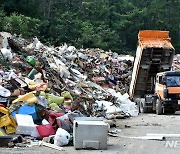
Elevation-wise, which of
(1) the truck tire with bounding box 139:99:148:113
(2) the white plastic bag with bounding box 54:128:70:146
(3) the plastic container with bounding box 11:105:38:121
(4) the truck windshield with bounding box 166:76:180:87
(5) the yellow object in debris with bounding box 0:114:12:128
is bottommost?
(1) the truck tire with bounding box 139:99:148:113

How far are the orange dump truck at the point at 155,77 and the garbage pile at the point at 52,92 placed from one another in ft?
4.41

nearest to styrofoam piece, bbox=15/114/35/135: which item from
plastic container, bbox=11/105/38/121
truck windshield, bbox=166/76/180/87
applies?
plastic container, bbox=11/105/38/121

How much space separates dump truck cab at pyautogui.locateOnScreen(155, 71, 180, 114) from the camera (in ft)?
68.8

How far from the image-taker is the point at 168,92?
2097 cm

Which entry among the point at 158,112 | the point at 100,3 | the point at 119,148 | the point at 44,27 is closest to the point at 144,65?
the point at 158,112

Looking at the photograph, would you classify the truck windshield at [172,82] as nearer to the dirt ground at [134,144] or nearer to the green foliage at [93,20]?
the dirt ground at [134,144]

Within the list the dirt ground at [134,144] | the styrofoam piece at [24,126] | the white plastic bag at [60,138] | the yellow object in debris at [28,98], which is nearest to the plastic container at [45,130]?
the styrofoam piece at [24,126]

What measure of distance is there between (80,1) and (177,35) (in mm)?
15291

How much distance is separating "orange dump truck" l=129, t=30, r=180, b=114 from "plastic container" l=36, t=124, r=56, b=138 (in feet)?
30.2

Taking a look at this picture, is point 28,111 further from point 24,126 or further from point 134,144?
point 134,144

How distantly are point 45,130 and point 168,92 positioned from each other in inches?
375

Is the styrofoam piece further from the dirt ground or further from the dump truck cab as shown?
the dump truck cab

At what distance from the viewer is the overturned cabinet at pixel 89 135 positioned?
37.2 ft

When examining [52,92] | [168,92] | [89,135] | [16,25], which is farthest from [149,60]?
[16,25]
